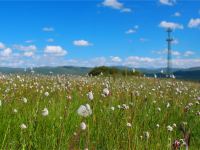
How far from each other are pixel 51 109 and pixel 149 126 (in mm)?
1957

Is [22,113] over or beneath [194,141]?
over

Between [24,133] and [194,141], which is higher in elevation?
[24,133]

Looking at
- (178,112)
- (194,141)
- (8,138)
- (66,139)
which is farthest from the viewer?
(178,112)

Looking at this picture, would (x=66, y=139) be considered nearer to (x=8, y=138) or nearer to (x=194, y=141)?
(x=8, y=138)

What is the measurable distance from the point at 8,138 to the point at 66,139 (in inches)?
35.7

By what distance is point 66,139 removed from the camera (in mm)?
6250

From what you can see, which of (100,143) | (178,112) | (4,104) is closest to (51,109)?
(4,104)

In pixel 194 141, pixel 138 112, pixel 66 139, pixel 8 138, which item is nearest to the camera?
pixel 8 138

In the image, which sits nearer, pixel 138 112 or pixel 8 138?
pixel 8 138

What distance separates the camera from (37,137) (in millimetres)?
6008

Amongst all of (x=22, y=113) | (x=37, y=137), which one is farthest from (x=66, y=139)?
(x=22, y=113)

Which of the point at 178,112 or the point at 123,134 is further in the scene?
the point at 178,112

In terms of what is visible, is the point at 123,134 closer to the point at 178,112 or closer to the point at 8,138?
the point at 8,138

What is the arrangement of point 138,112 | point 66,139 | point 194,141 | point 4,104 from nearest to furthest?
point 66,139 < point 4,104 < point 194,141 < point 138,112
